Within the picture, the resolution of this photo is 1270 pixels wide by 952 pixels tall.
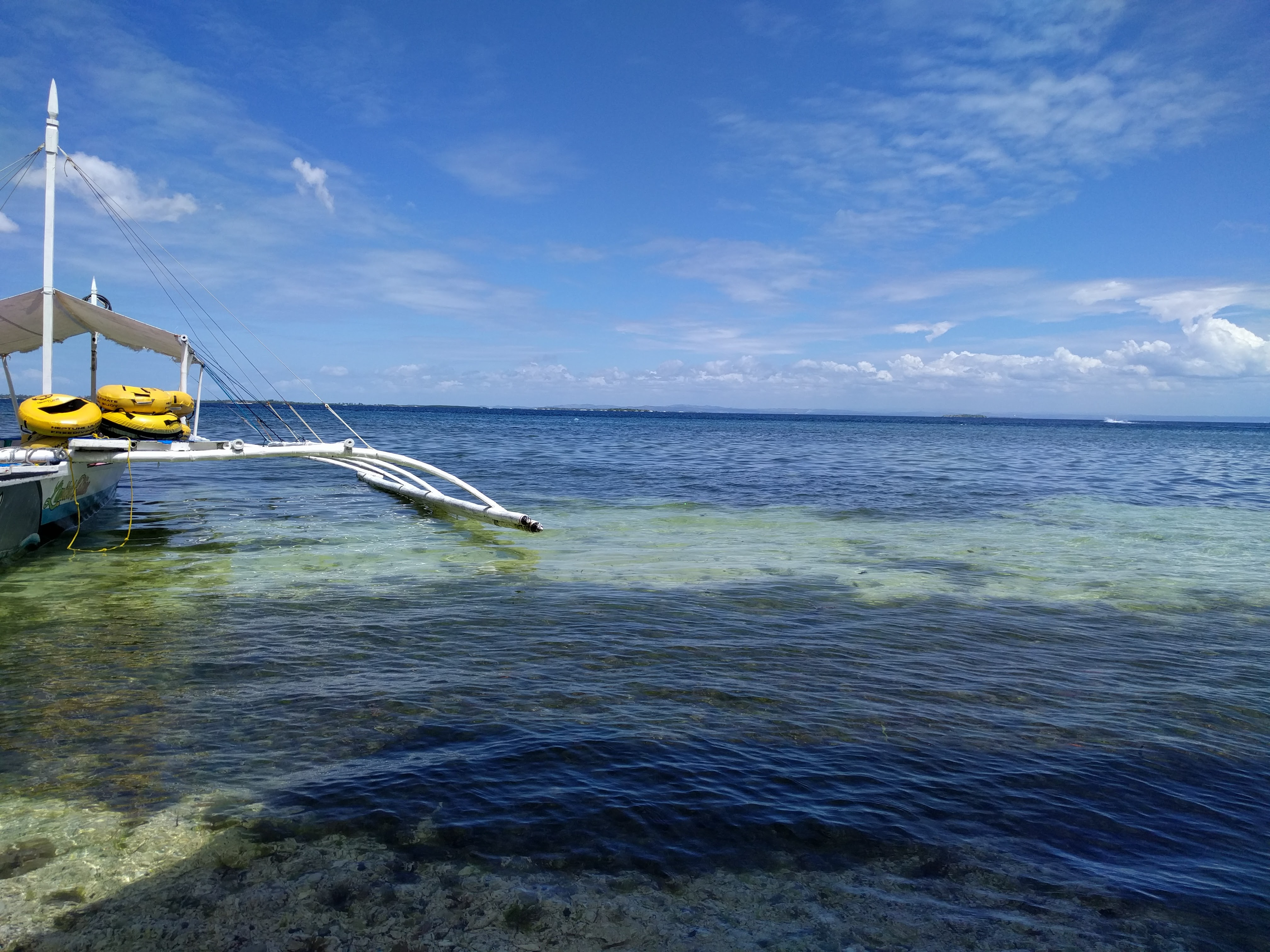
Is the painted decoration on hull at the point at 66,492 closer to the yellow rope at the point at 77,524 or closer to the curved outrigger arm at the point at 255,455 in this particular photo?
the yellow rope at the point at 77,524

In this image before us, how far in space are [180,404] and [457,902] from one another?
51.9 feet

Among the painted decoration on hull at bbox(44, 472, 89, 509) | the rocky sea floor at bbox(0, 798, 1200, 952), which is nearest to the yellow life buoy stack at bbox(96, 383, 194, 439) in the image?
the painted decoration on hull at bbox(44, 472, 89, 509)

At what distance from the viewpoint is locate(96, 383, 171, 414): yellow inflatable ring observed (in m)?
14.9

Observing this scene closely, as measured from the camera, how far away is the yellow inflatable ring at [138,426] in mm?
14445

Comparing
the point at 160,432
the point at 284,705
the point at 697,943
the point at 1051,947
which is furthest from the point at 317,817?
the point at 160,432

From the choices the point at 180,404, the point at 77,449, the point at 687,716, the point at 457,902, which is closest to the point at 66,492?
the point at 77,449

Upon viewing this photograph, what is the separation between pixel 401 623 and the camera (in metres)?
8.85

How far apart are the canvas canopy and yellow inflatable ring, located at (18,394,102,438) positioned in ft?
Answer: 7.50

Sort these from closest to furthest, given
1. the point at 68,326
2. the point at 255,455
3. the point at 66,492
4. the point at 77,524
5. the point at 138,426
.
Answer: the point at 66,492 → the point at 255,455 → the point at 77,524 → the point at 138,426 → the point at 68,326

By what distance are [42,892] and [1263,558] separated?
60.2ft

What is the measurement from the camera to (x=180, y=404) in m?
16.4

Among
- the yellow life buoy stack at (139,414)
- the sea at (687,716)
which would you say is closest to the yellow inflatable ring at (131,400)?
the yellow life buoy stack at (139,414)

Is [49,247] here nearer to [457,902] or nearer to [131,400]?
[131,400]

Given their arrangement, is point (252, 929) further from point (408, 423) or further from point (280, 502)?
point (408, 423)
